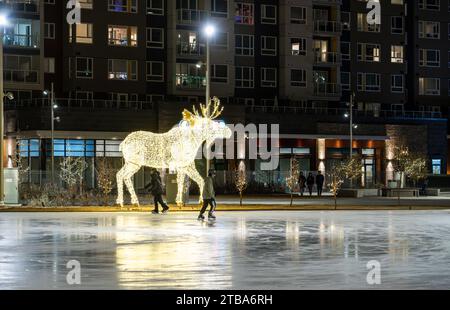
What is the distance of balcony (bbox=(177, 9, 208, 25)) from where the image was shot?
7225cm

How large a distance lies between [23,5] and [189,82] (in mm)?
14250

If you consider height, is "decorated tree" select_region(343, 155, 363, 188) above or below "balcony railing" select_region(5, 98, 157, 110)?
below

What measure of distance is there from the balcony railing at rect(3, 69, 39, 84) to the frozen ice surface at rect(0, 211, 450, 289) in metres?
37.0

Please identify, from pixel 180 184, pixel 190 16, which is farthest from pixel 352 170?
pixel 180 184

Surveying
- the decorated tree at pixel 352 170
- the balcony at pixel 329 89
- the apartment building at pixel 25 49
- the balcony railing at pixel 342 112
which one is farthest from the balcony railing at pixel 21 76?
the decorated tree at pixel 352 170

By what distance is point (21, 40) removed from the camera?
225 feet

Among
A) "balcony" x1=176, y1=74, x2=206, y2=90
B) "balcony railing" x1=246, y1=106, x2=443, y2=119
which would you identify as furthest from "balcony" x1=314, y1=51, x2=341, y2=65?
"balcony" x1=176, y1=74, x2=206, y2=90

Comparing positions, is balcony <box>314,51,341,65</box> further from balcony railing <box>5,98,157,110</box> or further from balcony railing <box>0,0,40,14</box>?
balcony railing <box>0,0,40,14</box>

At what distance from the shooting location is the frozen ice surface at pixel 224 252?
49.9ft

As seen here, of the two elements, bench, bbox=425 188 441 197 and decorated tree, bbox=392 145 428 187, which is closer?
bench, bbox=425 188 441 197

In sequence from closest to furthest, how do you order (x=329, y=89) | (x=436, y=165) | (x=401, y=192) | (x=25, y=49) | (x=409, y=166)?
(x=401, y=192), (x=409, y=166), (x=25, y=49), (x=329, y=89), (x=436, y=165)

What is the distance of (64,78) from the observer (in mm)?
68938

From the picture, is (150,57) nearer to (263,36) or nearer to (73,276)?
(263,36)

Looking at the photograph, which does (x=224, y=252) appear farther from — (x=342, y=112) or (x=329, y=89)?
(x=329, y=89)
